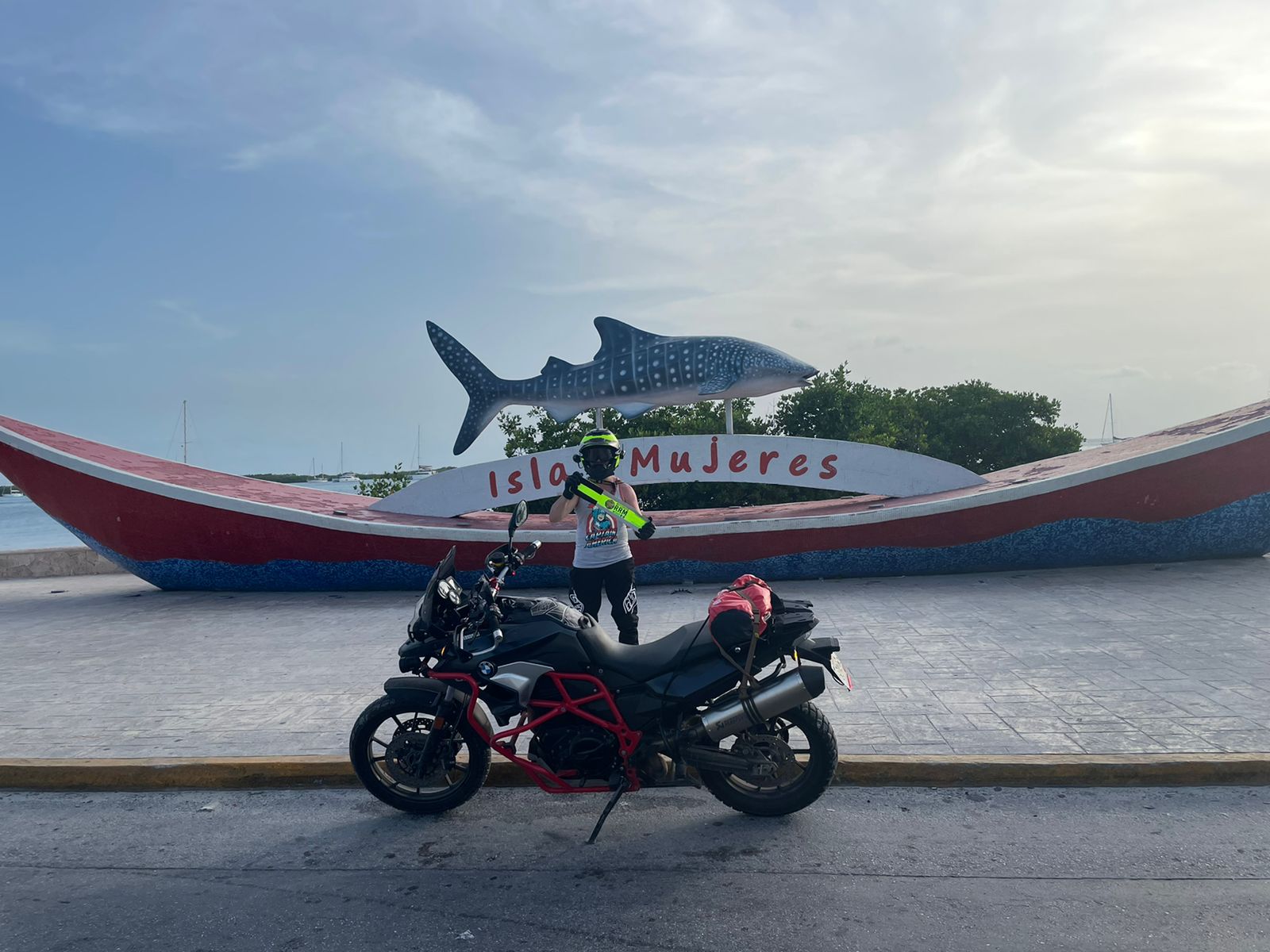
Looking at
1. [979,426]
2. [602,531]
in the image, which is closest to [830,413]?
[979,426]

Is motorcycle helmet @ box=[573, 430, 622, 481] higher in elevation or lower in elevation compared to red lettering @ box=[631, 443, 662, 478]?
lower

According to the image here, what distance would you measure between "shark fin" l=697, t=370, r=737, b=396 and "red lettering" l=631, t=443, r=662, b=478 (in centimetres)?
132

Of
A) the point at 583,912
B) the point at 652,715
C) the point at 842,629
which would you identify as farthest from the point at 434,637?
the point at 842,629

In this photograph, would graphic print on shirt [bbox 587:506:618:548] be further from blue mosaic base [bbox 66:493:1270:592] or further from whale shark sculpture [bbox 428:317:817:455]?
whale shark sculpture [bbox 428:317:817:455]

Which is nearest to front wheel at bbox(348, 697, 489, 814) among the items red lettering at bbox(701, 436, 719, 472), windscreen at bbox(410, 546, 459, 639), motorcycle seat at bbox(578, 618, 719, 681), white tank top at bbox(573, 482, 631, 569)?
windscreen at bbox(410, 546, 459, 639)

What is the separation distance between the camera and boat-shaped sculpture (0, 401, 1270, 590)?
938cm

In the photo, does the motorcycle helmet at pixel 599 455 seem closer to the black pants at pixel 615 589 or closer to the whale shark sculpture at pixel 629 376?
the black pants at pixel 615 589

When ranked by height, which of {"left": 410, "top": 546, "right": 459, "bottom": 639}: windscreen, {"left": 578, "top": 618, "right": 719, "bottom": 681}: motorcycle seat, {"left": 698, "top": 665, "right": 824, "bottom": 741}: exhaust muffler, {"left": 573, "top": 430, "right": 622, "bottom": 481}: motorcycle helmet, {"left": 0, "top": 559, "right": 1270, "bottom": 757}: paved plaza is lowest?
{"left": 0, "top": 559, "right": 1270, "bottom": 757}: paved plaza

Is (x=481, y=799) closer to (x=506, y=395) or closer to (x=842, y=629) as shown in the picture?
(x=842, y=629)

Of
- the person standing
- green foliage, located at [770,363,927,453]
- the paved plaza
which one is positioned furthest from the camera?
green foliage, located at [770,363,927,453]

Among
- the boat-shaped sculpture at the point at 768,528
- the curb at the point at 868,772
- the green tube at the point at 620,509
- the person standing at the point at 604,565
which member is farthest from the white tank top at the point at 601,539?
the boat-shaped sculpture at the point at 768,528

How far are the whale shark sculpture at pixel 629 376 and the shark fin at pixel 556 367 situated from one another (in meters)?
0.01

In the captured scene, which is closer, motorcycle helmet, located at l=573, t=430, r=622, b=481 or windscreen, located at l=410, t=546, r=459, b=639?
windscreen, located at l=410, t=546, r=459, b=639

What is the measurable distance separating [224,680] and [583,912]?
4.20 meters
